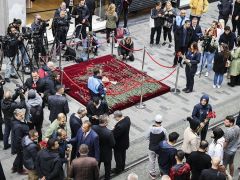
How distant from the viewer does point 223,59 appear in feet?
49.2

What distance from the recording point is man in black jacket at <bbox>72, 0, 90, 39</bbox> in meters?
17.2

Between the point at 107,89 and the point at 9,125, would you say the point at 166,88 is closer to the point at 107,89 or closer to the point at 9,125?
the point at 107,89

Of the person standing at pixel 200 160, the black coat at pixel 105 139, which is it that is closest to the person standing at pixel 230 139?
the person standing at pixel 200 160

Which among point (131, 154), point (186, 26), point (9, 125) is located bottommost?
point (131, 154)

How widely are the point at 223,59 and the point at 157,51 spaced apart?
3.45m

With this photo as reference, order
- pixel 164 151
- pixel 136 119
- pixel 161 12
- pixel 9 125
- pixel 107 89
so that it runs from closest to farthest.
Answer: pixel 164 151, pixel 9 125, pixel 136 119, pixel 107 89, pixel 161 12

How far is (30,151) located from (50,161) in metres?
0.78

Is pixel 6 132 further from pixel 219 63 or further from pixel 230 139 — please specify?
pixel 219 63

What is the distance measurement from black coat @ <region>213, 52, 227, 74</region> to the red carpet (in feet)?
5.19

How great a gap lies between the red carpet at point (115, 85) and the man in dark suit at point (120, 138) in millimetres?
2845

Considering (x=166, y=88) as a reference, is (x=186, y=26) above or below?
above

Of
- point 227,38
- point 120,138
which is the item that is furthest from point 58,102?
point 227,38

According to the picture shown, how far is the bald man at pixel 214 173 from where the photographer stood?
29.2 feet

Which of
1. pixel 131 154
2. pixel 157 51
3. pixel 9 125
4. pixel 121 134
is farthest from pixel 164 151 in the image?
pixel 157 51
